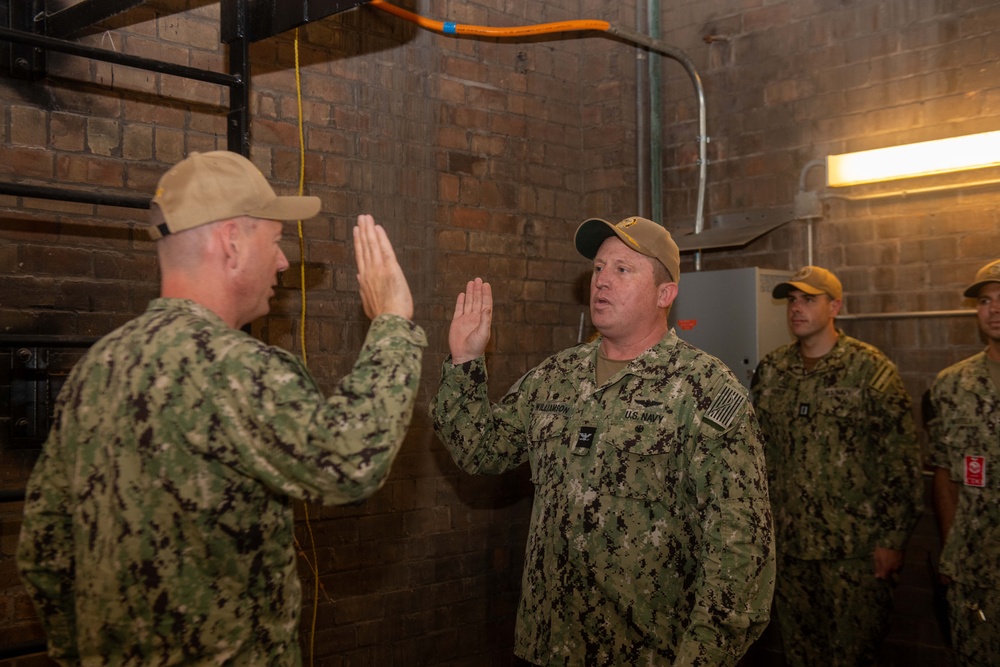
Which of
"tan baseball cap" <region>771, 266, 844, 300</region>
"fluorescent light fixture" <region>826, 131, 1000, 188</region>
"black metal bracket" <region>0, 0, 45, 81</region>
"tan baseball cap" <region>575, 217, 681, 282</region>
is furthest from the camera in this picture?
"tan baseball cap" <region>771, 266, 844, 300</region>

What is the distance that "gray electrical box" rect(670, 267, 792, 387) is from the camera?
→ 4137 mm

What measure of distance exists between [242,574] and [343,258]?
2.12m

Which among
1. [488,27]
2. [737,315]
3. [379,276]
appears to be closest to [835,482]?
[737,315]

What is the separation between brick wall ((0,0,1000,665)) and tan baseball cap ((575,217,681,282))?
1.32 metres

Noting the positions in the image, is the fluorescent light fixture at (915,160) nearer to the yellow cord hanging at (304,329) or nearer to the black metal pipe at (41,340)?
the yellow cord hanging at (304,329)

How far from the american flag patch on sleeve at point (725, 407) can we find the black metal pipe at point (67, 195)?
158cm

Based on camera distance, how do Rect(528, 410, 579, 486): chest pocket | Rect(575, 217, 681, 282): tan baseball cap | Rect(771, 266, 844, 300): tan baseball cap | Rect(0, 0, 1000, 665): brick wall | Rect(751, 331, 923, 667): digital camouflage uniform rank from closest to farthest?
Rect(528, 410, 579, 486): chest pocket
Rect(575, 217, 681, 282): tan baseball cap
Rect(0, 0, 1000, 665): brick wall
Rect(751, 331, 923, 667): digital camouflage uniform
Rect(771, 266, 844, 300): tan baseball cap

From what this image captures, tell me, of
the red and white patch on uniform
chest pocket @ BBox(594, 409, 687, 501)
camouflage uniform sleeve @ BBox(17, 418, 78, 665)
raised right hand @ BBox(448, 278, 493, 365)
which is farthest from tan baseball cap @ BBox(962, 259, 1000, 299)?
camouflage uniform sleeve @ BBox(17, 418, 78, 665)

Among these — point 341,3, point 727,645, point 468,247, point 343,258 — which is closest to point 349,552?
point 343,258

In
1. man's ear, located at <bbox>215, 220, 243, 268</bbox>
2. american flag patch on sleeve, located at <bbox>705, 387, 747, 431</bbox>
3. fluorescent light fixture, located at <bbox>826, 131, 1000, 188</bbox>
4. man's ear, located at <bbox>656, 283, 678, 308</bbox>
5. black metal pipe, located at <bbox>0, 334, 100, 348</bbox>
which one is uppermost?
fluorescent light fixture, located at <bbox>826, 131, 1000, 188</bbox>

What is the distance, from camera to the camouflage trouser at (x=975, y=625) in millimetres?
3193

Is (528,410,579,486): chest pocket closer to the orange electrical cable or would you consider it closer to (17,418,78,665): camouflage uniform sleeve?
(17,418,78,665): camouflage uniform sleeve

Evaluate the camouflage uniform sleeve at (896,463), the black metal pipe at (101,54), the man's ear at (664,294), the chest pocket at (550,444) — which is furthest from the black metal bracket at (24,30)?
the camouflage uniform sleeve at (896,463)

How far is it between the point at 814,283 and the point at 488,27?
1855 millimetres
